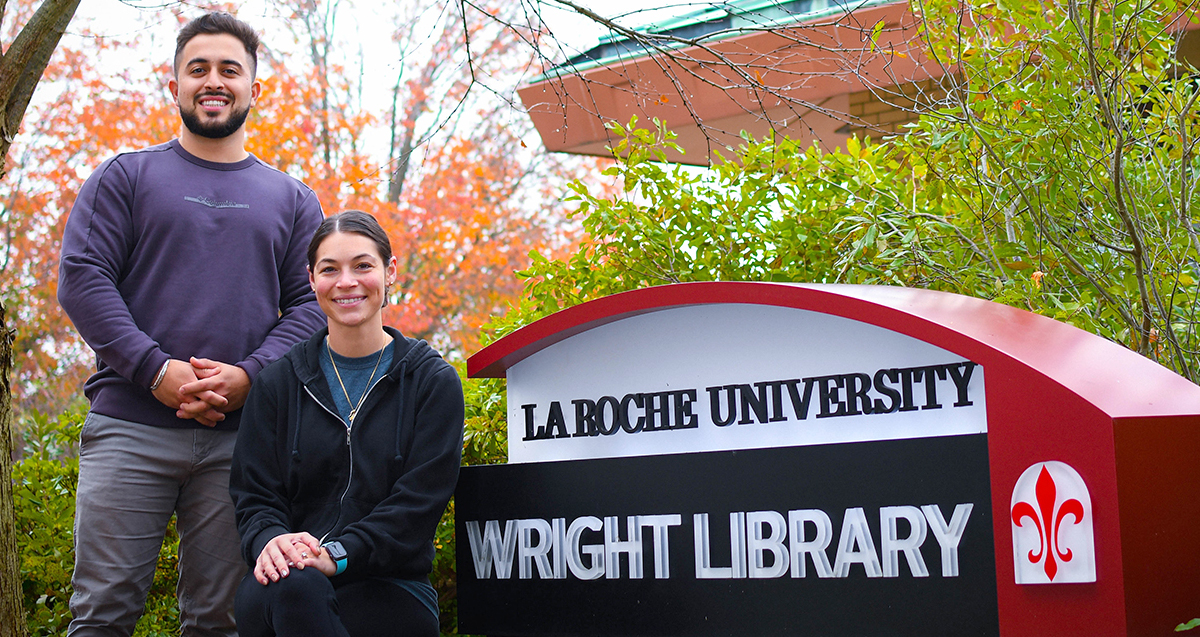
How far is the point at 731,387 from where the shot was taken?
9.17 feet

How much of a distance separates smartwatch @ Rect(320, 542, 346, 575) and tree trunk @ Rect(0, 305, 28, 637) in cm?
129

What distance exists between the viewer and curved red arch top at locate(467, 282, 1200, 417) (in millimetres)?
2256

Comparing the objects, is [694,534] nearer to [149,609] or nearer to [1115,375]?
[1115,375]

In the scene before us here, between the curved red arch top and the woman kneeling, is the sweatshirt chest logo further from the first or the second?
the curved red arch top

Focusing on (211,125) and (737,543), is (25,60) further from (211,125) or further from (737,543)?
(737,543)

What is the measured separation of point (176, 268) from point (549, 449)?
1.15m

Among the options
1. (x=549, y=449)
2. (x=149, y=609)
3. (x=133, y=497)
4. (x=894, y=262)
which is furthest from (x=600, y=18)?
(x=149, y=609)

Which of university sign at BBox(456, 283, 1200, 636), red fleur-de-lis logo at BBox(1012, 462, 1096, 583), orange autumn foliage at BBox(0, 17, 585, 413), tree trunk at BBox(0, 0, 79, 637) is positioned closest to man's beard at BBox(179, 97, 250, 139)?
tree trunk at BBox(0, 0, 79, 637)

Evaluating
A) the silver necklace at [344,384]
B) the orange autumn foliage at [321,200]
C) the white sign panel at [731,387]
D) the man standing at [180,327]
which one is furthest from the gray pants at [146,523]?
the orange autumn foliage at [321,200]

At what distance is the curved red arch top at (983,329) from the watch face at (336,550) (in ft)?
2.85

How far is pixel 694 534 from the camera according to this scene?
277 centimetres

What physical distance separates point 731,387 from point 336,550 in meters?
1.05

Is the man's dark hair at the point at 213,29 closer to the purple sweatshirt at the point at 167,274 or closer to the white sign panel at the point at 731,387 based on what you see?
the purple sweatshirt at the point at 167,274

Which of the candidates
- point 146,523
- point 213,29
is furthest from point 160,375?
point 213,29
